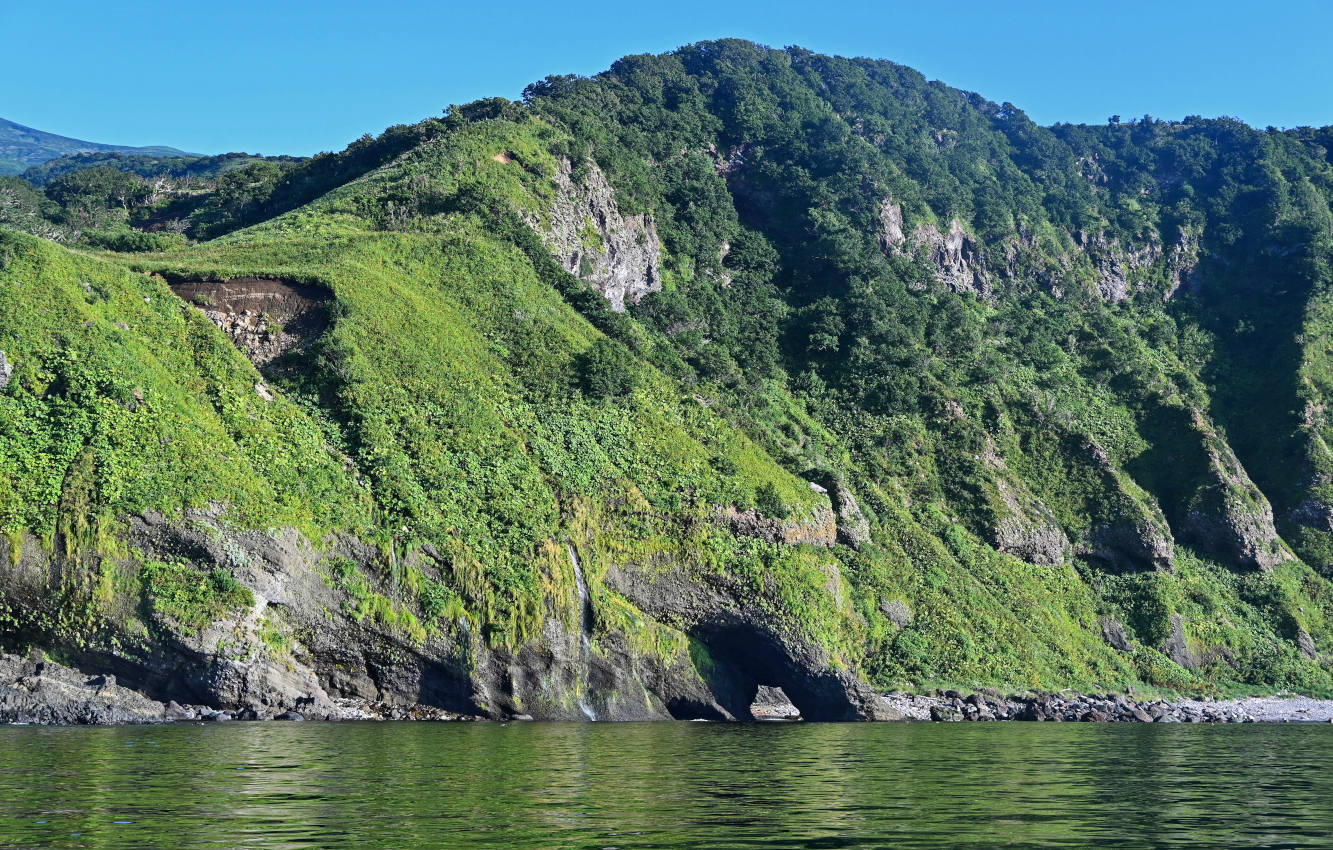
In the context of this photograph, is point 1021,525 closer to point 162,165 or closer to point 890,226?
point 890,226

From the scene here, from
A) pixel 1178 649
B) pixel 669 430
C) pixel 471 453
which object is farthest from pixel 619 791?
pixel 1178 649

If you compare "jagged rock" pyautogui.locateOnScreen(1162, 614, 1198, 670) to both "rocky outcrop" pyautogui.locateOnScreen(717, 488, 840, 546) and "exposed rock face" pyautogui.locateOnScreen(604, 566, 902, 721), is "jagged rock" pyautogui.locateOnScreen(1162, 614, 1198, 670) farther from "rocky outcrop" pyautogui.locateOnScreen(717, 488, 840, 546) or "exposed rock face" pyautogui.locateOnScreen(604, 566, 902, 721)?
"exposed rock face" pyautogui.locateOnScreen(604, 566, 902, 721)

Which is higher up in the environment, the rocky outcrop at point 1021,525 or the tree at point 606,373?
the tree at point 606,373

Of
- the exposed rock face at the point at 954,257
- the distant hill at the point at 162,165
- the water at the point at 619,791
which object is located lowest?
the water at the point at 619,791

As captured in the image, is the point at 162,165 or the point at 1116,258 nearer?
the point at 1116,258

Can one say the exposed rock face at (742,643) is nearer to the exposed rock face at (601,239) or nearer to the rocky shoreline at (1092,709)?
the rocky shoreline at (1092,709)

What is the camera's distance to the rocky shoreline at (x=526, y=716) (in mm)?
35812

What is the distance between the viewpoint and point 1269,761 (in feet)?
103

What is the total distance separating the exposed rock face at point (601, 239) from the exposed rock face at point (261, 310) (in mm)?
25265

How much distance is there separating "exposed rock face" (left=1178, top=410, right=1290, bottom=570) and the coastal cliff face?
319mm

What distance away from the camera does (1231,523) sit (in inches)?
3258

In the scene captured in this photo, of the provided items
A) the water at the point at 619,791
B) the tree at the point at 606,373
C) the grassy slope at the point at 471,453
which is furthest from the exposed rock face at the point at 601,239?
the water at the point at 619,791

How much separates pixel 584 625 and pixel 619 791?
91.6 feet

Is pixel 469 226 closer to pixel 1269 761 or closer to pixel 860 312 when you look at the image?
pixel 860 312
